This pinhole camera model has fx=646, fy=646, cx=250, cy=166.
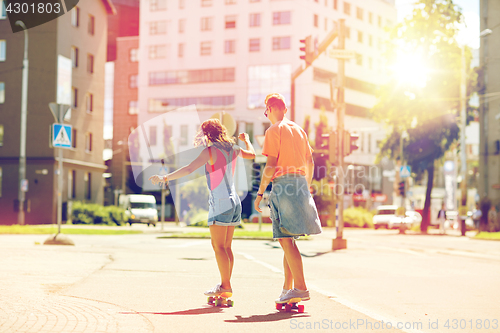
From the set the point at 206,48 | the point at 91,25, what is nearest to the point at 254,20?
the point at 206,48

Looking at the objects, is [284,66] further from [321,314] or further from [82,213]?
[321,314]

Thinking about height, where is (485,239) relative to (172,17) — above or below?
below

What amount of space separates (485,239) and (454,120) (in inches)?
428

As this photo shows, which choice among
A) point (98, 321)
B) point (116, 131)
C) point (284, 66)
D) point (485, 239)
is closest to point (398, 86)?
point (485, 239)

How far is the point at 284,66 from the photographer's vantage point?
6462 centimetres

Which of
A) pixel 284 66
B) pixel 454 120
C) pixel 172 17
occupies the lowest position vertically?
pixel 454 120

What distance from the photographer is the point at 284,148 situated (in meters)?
5.89

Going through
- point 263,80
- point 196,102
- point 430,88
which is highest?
point 263,80

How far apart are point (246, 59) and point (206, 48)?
4915 mm

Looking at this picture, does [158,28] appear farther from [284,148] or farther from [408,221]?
[284,148]

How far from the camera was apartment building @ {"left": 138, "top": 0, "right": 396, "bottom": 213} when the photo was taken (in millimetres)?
65000

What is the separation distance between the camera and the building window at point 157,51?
2749 inches

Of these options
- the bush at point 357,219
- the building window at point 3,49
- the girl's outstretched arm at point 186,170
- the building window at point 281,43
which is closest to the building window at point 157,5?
the building window at point 281,43

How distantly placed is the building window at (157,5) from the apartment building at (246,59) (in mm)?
109
